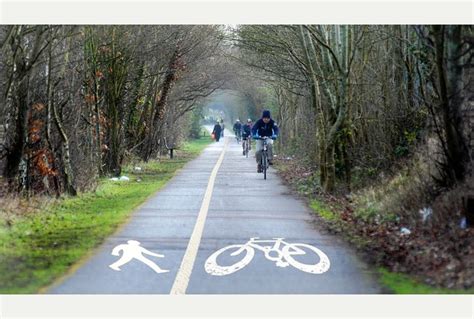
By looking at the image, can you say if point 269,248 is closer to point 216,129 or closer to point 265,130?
point 265,130

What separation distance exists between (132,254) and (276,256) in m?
1.98

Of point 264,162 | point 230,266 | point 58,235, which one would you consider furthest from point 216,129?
point 230,266

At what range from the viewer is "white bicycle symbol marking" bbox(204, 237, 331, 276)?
9.57 meters

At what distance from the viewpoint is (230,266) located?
9.74 meters

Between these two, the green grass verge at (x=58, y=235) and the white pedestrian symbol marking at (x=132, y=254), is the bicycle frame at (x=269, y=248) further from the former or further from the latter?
the green grass verge at (x=58, y=235)

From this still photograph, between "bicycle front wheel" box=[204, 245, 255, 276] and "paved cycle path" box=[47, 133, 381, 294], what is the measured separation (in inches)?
2.1

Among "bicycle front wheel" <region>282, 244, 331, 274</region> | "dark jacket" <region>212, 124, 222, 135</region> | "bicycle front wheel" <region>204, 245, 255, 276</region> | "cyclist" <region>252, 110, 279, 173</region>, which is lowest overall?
"dark jacket" <region>212, 124, 222, 135</region>

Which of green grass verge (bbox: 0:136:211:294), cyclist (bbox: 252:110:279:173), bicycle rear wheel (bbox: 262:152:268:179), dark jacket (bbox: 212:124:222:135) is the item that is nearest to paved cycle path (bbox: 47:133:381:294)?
green grass verge (bbox: 0:136:211:294)

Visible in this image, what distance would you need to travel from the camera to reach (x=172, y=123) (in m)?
47.0

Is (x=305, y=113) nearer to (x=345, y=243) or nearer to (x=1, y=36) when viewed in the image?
(x=1, y=36)

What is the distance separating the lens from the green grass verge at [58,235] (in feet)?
29.8

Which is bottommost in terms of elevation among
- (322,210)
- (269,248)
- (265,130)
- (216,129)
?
(216,129)

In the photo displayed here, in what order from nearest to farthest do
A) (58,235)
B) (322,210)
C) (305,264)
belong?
(305,264), (58,235), (322,210)

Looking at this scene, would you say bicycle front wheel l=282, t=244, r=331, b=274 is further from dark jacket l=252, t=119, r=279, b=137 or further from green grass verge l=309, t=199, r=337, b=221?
dark jacket l=252, t=119, r=279, b=137
